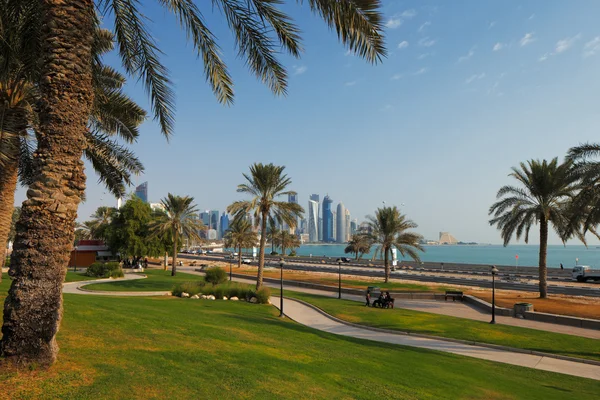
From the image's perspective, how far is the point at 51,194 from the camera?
5375 mm

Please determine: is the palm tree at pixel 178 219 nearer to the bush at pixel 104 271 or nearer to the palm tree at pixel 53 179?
the bush at pixel 104 271

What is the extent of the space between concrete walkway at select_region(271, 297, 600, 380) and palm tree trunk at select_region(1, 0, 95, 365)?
13.3 m

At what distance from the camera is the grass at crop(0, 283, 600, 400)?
18.3ft

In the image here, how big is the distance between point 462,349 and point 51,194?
15486mm

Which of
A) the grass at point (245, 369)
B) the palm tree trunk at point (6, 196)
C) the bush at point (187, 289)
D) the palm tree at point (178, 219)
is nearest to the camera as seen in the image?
the grass at point (245, 369)

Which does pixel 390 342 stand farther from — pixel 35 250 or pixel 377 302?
pixel 35 250

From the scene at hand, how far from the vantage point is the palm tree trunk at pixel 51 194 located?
5.18m

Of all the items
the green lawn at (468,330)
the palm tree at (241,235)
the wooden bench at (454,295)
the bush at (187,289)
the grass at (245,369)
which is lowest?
the wooden bench at (454,295)

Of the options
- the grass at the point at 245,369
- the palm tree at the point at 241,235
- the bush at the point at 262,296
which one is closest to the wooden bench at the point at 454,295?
the bush at the point at 262,296

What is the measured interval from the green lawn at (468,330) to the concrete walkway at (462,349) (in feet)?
3.43

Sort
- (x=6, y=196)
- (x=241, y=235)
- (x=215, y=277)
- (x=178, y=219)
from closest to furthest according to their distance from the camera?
(x=6, y=196), (x=215, y=277), (x=178, y=219), (x=241, y=235)

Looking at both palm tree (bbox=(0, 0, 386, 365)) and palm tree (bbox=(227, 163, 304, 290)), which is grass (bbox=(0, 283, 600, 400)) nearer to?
palm tree (bbox=(0, 0, 386, 365))

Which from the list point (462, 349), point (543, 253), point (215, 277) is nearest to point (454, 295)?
point (543, 253)

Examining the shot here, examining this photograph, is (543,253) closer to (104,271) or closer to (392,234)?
(392,234)
